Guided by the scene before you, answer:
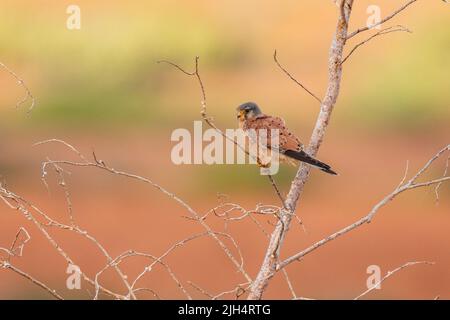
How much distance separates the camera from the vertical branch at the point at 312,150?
3.20 meters

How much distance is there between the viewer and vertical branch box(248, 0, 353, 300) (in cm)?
320

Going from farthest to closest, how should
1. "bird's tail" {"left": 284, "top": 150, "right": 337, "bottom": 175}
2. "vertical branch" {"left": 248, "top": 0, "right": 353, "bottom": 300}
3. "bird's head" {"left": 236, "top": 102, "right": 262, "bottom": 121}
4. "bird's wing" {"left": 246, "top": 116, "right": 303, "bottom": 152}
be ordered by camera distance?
"bird's head" {"left": 236, "top": 102, "right": 262, "bottom": 121}, "bird's wing" {"left": 246, "top": 116, "right": 303, "bottom": 152}, "bird's tail" {"left": 284, "top": 150, "right": 337, "bottom": 175}, "vertical branch" {"left": 248, "top": 0, "right": 353, "bottom": 300}

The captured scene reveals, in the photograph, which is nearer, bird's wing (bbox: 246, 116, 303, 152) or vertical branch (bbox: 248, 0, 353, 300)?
vertical branch (bbox: 248, 0, 353, 300)

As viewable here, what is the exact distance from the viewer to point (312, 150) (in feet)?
11.6

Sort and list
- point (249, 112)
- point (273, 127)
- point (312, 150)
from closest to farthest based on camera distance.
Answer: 1. point (312, 150)
2. point (273, 127)
3. point (249, 112)

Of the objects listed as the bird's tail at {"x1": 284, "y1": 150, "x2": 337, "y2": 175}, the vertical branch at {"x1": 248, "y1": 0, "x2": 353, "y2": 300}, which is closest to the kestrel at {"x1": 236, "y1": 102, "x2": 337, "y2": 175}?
the bird's tail at {"x1": 284, "y1": 150, "x2": 337, "y2": 175}

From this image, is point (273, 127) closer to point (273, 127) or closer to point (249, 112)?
point (273, 127)

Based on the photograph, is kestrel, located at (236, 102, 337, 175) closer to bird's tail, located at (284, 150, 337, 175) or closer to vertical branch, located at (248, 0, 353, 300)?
bird's tail, located at (284, 150, 337, 175)

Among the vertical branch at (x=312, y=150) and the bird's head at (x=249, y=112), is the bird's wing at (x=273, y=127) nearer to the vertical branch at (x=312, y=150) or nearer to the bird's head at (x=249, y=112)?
the bird's head at (x=249, y=112)

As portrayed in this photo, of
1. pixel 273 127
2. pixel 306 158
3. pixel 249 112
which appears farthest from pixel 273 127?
pixel 306 158

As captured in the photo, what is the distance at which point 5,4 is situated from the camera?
45.0 feet

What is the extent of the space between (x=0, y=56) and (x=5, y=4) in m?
2.07

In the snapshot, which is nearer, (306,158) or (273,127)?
(306,158)
